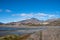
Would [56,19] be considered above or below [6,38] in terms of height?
above

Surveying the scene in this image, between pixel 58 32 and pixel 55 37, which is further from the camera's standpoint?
pixel 58 32

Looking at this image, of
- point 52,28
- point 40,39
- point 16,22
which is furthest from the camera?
point 52,28

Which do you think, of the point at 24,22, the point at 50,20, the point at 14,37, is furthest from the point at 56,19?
the point at 14,37

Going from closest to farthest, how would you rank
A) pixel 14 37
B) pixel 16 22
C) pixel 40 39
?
pixel 16 22, pixel 40 39, pixel 14 37

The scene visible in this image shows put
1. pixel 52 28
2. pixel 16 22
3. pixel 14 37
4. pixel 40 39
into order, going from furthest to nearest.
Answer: pixel 52 28
pixel 14 37
pixel 40 39
pixel 16 22

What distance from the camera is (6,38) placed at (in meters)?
8.38

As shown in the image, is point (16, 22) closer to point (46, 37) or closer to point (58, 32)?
point (46, 37)

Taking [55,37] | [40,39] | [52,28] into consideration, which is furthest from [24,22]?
[52,28]

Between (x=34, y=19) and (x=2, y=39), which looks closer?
(x=34, y=19)

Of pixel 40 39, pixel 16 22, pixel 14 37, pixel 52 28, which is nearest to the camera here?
pixel 16 22

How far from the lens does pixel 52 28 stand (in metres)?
9.38

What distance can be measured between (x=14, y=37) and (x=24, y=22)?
4.41 ft

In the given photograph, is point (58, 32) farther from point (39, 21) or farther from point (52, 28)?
point (39, 21)

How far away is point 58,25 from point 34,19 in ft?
5.23
